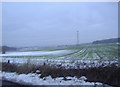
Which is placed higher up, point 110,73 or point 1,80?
point 110,73

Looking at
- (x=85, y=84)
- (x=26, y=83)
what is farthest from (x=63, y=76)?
(x=26, y=83)

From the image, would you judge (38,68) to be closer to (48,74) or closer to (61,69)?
(48,74)

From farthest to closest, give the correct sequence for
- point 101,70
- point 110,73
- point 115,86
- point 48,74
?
point 48,74, point 101,70, point 110,73, point 115,86

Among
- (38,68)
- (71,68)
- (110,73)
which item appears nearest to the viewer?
(110,73)

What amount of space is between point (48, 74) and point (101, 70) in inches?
141

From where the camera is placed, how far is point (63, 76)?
6703 mm

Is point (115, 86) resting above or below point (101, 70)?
below

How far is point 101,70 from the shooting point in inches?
259

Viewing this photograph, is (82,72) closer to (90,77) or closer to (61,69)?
(90,77)

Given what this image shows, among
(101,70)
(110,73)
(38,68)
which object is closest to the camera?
(110,73)

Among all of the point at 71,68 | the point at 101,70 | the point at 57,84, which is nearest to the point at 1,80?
the point at 57,84

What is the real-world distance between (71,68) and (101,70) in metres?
2.09

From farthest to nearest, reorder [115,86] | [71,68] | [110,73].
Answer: [71,68] → [110,73] → [115,86]

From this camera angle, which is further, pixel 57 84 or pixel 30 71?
pixel 30 71
